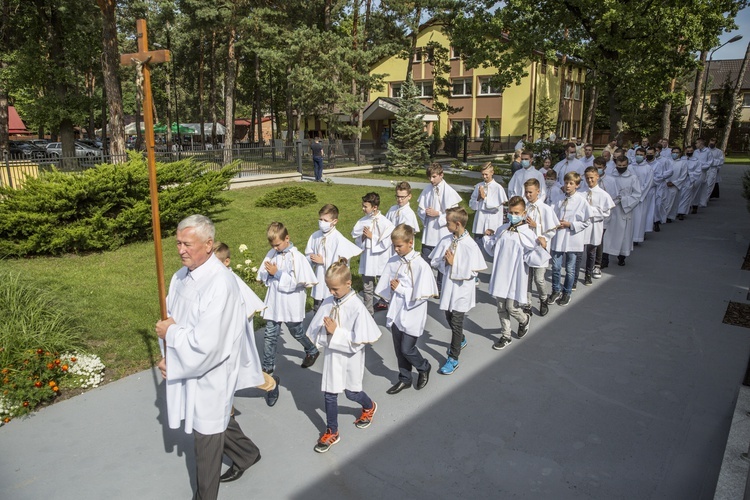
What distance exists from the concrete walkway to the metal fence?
8.04m

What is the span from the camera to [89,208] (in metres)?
10.8

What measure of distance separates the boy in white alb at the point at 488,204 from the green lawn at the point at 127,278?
2.39m

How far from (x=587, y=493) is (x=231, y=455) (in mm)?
2668

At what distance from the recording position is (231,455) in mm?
4191

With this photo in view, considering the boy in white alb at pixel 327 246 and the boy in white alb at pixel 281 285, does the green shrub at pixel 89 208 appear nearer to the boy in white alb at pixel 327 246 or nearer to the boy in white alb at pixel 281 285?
the boy in white alb at pixel 327 246

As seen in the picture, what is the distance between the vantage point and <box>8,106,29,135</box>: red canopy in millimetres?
44719

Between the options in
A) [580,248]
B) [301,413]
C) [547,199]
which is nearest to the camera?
[301,413]

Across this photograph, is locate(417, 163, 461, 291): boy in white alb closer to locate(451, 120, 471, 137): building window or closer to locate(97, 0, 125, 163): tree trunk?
locate(97, 0, 125, 163): tree trunk

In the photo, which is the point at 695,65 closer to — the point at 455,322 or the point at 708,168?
the point at 708,168

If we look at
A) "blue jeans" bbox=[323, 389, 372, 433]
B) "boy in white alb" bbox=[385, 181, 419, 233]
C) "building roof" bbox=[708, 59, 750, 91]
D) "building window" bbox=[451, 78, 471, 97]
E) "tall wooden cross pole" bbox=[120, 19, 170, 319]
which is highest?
"building roof" bbox=[708, 59, 750, 91]

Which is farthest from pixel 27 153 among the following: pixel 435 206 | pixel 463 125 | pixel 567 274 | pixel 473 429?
pixel 463 125

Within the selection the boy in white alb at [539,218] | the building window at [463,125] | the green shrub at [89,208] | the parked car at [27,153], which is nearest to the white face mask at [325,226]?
the boy in white alb at [539,218]

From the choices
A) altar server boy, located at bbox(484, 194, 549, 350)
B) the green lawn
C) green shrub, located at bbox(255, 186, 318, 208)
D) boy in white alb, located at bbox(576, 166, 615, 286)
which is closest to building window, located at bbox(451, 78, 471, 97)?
green shrub, located at bbox(255, 186, 318, 208)

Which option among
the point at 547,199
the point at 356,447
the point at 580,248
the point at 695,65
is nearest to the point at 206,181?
the point at 547,199
